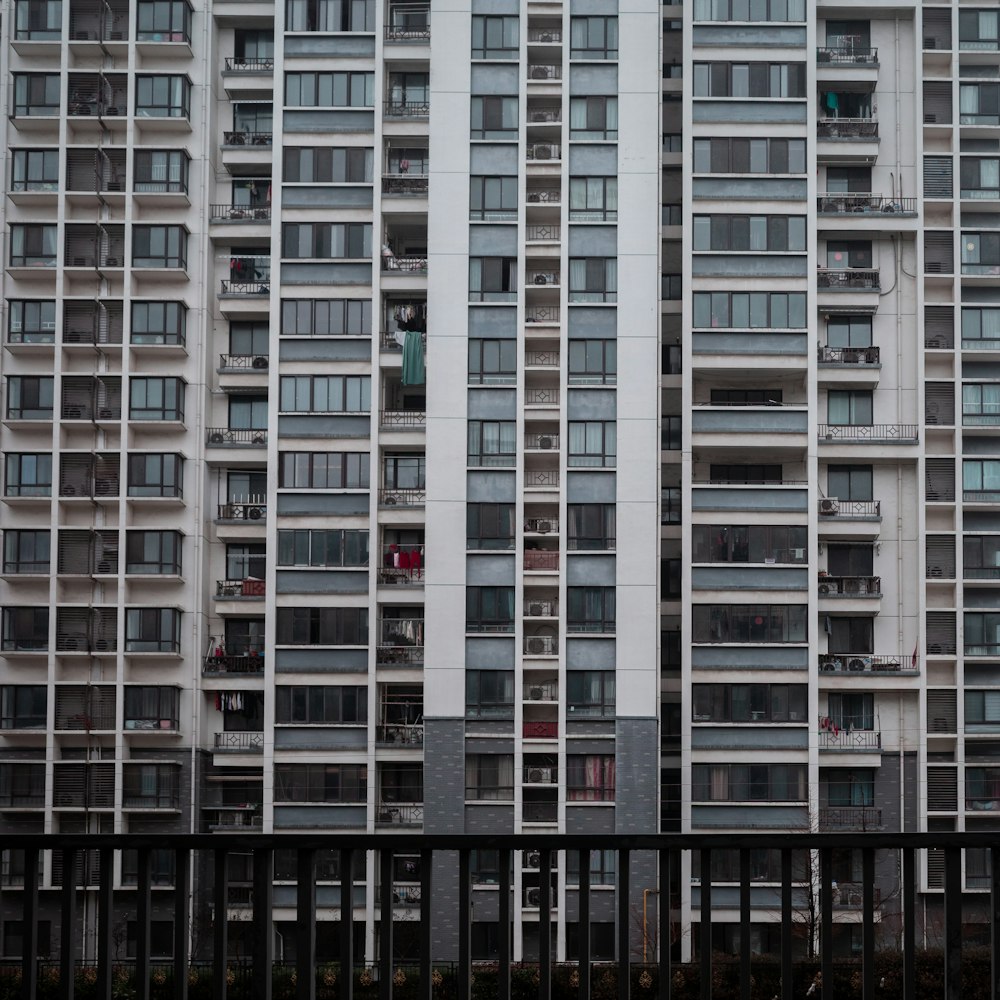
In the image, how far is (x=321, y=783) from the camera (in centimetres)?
1622

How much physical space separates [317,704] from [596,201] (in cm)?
644

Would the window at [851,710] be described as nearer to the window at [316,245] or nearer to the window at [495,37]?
the window at [316,245]

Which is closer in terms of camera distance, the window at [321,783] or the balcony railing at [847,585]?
the window at [321,783]

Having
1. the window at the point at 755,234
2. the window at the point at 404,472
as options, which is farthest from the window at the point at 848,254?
the window at the point at 404,472

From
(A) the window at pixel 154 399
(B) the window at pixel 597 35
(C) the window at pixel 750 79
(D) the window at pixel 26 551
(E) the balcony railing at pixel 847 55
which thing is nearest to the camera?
(D) the window at pixel 26 551

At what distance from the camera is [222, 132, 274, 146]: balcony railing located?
17.2 m

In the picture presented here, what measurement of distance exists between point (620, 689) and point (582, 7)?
7.72m

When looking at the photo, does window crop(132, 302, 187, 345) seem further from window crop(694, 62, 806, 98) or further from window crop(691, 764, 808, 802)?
window crop(691, 764, 808, 802)

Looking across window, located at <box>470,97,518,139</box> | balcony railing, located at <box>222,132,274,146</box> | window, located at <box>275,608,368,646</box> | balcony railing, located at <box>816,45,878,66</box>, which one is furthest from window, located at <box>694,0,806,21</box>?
window, located at <box>275,608,368,646</box>

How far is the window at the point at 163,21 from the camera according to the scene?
16.9 metres

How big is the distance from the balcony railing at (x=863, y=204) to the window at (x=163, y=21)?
7.56 meters

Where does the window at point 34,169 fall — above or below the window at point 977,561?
above

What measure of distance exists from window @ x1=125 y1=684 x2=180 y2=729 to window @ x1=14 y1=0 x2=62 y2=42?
7446 mm

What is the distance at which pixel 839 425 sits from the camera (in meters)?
17.0
